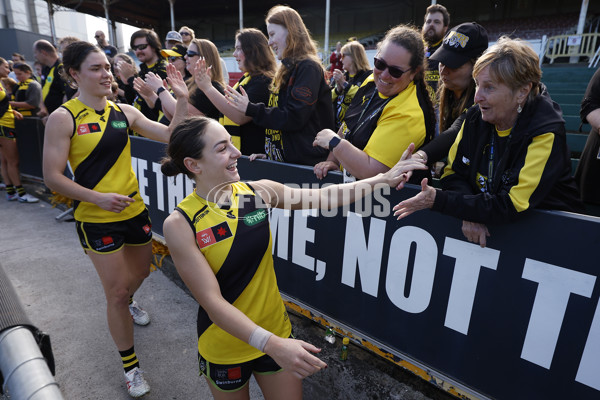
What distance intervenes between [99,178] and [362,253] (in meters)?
2.03

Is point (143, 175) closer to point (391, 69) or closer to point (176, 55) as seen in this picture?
point (176, 55)

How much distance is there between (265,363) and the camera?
1.79 m

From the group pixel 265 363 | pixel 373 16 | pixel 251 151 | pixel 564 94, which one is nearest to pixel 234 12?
pixel 373 16

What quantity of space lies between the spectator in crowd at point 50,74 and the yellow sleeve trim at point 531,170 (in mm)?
7248

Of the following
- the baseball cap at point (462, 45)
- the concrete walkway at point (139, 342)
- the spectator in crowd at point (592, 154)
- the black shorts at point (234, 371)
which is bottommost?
the concrete walkway at point (139, 342)

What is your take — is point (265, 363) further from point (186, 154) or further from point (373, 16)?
point (373, 16)

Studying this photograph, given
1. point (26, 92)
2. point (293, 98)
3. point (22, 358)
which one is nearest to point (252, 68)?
point (293, 98)

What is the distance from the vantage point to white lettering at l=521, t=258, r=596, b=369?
1671 mm

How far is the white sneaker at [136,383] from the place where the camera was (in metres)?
2.62

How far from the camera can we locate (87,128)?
2.64 metres

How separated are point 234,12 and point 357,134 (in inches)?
1476

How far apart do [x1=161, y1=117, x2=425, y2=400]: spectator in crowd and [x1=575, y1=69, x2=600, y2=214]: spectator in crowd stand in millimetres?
1702

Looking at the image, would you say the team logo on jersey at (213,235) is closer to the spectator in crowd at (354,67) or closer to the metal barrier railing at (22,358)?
the metal barrier railing at (22,358)

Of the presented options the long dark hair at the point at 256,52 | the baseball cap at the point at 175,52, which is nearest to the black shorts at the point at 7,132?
the baseball cap at the point at 175,52
